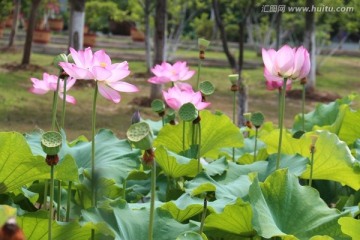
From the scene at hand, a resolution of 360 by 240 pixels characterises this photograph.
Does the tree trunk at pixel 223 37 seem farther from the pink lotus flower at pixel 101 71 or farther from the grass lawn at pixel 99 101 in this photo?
the pink lotus flower at pixel 101 71

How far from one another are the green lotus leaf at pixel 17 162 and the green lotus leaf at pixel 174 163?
37cm

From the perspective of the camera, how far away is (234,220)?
5.20 ft

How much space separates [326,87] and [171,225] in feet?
39.9

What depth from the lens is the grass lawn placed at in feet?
26.3

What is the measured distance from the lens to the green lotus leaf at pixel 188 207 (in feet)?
5.35

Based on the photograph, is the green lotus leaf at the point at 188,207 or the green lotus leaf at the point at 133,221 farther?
the green lotus leaf at the point at 188,207

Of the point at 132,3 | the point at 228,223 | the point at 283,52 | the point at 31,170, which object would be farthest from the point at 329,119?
the point at 132,3

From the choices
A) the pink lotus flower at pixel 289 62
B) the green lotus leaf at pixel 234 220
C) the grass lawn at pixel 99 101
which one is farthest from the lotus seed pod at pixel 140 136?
the grass lawn at pixel 99 101

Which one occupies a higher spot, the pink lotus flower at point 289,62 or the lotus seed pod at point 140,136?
the pink lotus flower at point 289,62

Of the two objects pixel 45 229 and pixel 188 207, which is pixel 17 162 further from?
pixel 188 207

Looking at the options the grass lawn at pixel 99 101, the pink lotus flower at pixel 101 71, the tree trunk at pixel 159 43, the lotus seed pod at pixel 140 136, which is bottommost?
the grass lawn at pixel 99 101

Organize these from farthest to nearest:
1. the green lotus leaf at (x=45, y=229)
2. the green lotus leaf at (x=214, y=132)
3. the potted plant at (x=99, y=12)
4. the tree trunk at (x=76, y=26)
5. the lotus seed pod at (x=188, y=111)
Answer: the potted plant at (x=99, y=12) < the tree trunk at (x=76, y=26) < the green lotus leaf at (x=214, y=132) < the lotus seed pod at (x=188, y=111) < the green lotus leaf at (x=45, y=229)

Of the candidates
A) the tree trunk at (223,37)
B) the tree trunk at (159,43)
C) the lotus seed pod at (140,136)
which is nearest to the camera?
the lotus seed pod at (140,136)

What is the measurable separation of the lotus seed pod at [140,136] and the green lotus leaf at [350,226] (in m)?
0.45
